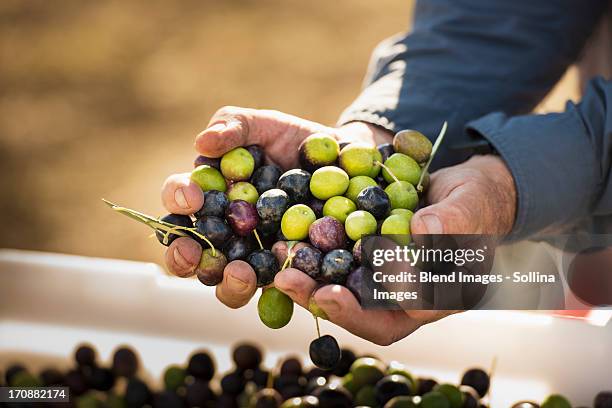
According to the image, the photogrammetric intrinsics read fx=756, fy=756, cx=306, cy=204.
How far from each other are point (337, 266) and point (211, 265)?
23cm

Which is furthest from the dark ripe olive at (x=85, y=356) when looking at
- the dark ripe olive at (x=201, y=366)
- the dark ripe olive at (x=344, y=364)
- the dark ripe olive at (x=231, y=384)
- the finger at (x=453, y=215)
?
the finger at (x=453, y=215)

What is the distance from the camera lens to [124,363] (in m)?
2.09

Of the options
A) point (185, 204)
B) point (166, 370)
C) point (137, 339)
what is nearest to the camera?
point (185, 204)

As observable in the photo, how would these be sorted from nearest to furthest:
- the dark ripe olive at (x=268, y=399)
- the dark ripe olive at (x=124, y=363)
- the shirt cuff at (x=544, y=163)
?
the shirt cuff at (x=544, y=163), the dark ripe olive at (x=268, y=399), the dark ripe olive at (x=124, y=363)

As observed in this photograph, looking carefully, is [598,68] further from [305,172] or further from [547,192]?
[305,172]

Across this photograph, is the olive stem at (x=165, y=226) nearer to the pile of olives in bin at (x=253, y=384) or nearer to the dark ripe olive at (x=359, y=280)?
the dark ripe olive at (x=359, y=280)

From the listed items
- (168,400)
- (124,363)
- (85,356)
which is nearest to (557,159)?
(168,400)

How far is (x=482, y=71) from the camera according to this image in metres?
2.15

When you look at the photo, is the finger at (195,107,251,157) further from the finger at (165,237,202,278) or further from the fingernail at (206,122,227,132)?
the finger at (165,237,202,278)

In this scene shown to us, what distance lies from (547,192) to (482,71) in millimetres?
546

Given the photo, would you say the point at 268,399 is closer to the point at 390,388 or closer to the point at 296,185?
the point at 390,388

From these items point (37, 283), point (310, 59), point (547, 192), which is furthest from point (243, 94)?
point (547, 192)

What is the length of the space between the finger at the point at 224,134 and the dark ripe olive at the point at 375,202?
0.28 metres

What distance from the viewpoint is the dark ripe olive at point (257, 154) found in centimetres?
154
